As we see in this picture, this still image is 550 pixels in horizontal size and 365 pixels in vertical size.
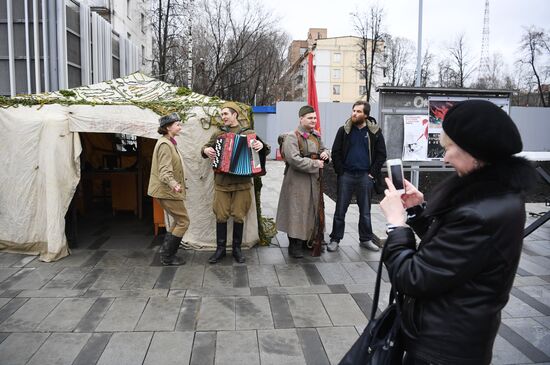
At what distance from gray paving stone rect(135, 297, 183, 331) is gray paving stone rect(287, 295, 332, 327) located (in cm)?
114

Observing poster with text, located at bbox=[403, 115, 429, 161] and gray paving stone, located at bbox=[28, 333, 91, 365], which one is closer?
gray paving stone, located at bbox=[28, 333, 91, 365]

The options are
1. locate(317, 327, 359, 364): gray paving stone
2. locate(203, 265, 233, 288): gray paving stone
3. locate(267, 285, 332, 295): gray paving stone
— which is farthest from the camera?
locate(203, 265, 233, 288): gray paving stone

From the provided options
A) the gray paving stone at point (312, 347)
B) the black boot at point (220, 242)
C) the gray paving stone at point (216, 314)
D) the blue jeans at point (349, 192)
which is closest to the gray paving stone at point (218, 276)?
the black boot at point (220, 242)

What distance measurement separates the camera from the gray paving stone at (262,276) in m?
5.17

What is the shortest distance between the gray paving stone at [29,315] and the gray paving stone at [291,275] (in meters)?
2.45

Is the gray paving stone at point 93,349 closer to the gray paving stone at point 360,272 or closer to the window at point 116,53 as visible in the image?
the gray paving stone at point 360,272

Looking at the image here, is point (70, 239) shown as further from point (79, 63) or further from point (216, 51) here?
point (216, 51)

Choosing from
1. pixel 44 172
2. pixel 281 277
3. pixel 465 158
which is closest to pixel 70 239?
pixel 44 172

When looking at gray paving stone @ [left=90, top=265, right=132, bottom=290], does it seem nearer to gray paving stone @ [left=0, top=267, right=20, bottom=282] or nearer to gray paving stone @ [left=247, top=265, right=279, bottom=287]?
gray paving stone @ [left=0, top=267, right=20, bottom=282]

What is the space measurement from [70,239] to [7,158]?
59.2 inches

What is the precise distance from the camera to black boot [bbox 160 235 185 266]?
5.72m

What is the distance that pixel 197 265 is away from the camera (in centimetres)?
580

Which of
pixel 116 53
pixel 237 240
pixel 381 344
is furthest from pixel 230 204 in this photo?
pixel 116 53

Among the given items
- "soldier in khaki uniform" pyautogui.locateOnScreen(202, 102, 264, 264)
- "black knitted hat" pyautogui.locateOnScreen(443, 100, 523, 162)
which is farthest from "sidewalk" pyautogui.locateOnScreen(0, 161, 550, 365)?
"black knitted hat" pyautogui.locateOnScreen(443, 100, 523, 162)
